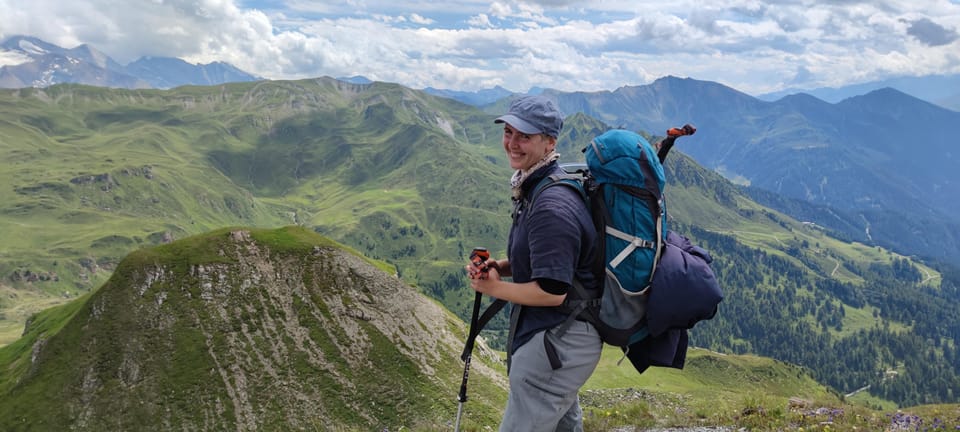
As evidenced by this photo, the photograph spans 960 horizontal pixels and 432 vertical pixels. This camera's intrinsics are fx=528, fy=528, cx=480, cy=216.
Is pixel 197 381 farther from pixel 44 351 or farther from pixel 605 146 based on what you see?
pixel 605 146

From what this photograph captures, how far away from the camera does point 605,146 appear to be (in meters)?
7.32

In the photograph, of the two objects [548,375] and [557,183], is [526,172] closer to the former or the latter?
[557,183]

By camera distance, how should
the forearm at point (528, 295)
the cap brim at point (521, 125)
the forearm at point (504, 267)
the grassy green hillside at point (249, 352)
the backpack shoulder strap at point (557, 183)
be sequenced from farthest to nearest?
the grassy green hillside at point (249, 352) < the forearm at point (504, 267) < the cap brim at point (521, 125) < the backpack shoulder strap at point (557, 183) < the forearm at point (528, 295)

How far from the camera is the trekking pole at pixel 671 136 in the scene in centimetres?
794

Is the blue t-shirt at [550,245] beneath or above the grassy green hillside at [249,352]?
above

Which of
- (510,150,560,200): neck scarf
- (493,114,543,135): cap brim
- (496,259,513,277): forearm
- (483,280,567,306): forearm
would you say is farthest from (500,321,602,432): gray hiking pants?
(493,114,543,135): cap brim

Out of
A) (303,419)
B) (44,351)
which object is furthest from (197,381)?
(44,351)

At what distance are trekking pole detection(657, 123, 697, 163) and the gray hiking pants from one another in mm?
3131

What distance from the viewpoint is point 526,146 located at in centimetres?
767

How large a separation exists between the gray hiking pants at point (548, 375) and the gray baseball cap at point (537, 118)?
2.73m

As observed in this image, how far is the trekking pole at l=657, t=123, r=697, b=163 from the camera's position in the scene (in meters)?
7.94

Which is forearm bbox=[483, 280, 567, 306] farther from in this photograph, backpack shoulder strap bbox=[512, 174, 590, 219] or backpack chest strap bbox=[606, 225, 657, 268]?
backpack shoulder strap bbox=[512, 174, 590, 219]

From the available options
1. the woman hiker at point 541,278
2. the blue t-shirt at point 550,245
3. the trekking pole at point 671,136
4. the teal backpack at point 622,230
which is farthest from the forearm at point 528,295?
the trekking pole at point 671,136

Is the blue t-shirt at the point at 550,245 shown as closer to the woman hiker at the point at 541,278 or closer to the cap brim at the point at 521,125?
the woman hiker at the point at 541,278
